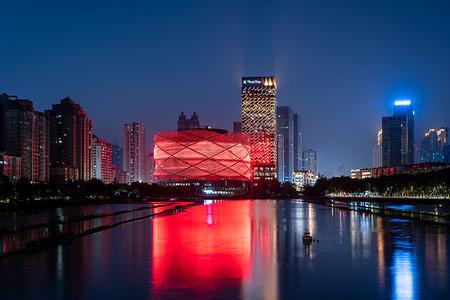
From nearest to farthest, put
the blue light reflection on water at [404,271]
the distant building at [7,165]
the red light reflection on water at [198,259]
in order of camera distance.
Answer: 1. the blue light reflection on water at [404,271]
2. the red light reflection on water at [198,259]
3. the distant building at [7,165]

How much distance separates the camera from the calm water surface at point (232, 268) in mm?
21203

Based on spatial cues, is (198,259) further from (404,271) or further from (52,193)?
(52,193)

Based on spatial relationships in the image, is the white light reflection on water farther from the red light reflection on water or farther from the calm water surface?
the red light reflection on water

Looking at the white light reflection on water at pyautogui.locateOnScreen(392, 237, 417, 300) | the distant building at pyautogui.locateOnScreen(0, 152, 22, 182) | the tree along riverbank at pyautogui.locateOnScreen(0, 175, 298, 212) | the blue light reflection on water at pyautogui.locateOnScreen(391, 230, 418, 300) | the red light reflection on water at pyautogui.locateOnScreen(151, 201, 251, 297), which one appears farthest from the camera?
the distant building at pyautogui.locateOnScreen(0, 152, 22, 182)

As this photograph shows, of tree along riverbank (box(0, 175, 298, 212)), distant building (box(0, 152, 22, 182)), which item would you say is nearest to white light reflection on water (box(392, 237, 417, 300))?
tree along riverbank (box(0, 175, 298, 212))

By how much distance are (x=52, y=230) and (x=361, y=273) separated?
107ft

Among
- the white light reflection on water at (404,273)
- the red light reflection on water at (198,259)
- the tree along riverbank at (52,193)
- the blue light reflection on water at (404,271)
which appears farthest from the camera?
the tree along riverbank at (52,193)

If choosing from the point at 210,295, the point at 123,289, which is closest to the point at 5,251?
the point at 123,289

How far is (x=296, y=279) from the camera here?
24.1m

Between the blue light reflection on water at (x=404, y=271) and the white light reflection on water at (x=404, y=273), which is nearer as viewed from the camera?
the white light reflection on water at (x=404, y=273)

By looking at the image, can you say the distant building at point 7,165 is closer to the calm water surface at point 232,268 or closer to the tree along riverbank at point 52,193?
the tree along riverbank at point 52,193

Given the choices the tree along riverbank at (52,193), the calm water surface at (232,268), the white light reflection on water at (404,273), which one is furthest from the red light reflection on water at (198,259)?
the tree along riverbank at (52,193)

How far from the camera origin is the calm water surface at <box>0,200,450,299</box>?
21.2 m

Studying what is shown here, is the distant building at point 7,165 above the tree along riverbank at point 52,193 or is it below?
above
